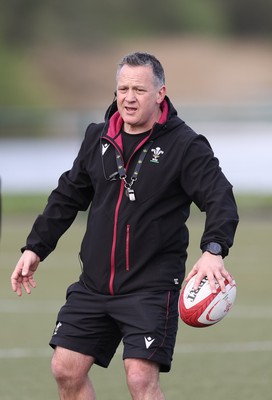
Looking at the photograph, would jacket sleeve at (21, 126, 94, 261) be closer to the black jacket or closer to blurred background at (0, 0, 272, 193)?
the black jacket

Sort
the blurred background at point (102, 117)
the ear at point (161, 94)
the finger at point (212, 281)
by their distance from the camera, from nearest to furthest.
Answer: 1. the finger at point (212, 281)
2. the ear at point (161, 94)
3. the blurred background at point (102, 117)

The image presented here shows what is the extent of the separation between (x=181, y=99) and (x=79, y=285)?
47452 mm

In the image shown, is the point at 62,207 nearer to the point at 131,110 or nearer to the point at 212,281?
the point at 131,110

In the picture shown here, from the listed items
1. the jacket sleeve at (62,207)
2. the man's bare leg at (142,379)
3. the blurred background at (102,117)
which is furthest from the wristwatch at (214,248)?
the blurred background at (102,117)

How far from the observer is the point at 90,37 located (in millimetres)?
60531

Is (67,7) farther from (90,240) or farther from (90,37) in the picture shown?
(90,240)

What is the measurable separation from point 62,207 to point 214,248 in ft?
3.66

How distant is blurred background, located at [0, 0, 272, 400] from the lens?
10094 millimetres

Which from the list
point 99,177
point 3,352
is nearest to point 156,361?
point 99,177

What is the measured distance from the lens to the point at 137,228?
703 cm

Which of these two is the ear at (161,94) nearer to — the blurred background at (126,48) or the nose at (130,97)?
the nose at (130,97)

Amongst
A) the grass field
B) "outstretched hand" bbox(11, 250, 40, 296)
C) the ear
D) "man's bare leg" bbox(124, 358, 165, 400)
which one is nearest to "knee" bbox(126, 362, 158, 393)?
"man's bare leg" bbox(124, 358, 165, 400)

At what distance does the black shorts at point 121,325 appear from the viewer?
6930mm

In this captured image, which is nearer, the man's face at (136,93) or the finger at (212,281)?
the finger at (212,281)
